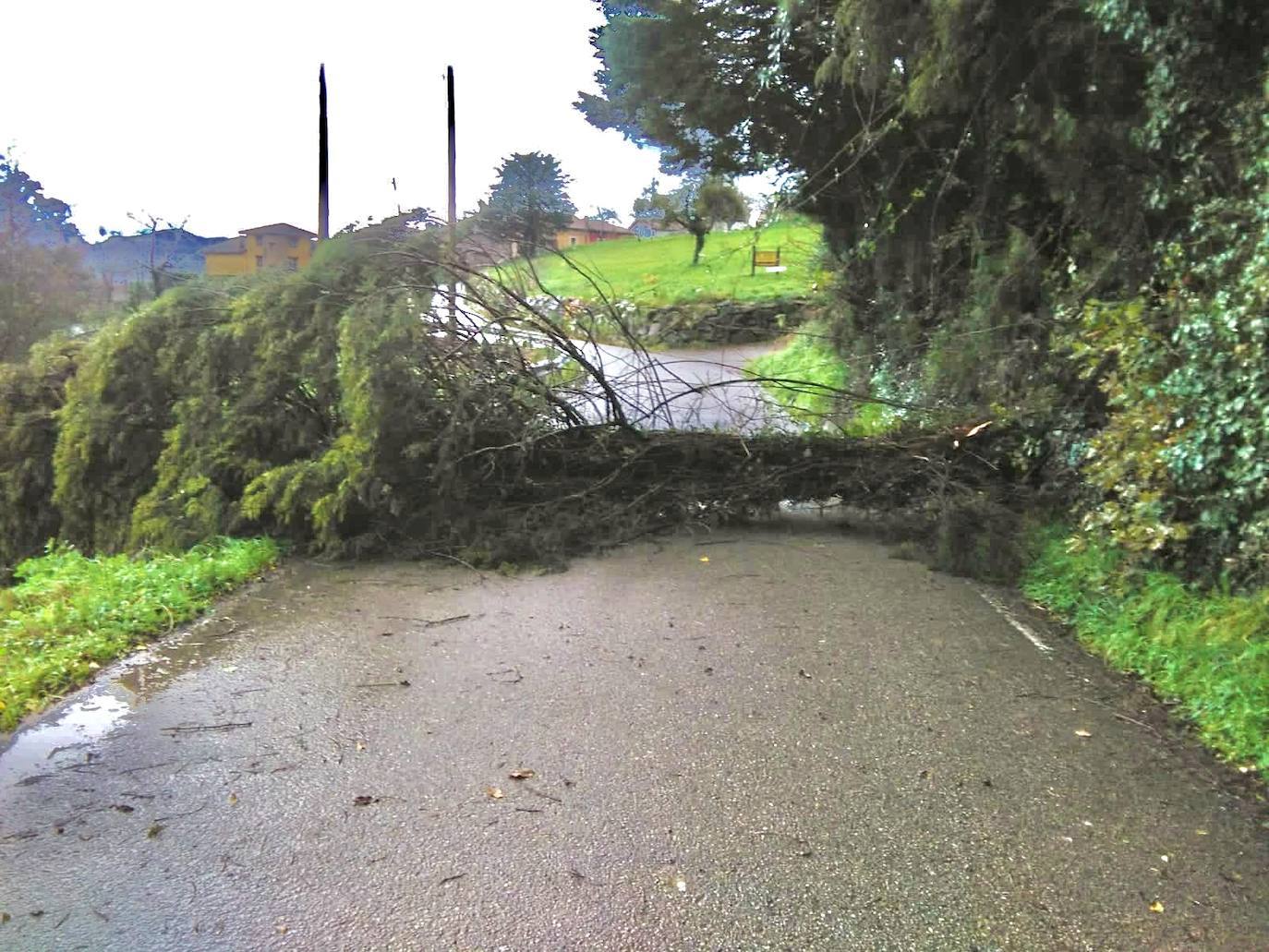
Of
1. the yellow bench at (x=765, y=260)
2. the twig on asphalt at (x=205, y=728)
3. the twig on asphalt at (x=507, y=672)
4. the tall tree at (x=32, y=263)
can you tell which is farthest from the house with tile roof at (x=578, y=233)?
the tall tree at (x=32, y=263)

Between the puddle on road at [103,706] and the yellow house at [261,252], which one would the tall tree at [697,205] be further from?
the puddle on road at [103,706]

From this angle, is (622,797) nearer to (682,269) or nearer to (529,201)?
(529,201)

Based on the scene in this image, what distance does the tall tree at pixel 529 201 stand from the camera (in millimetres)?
8766

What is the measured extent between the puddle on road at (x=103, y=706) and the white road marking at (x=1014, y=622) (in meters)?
4.79

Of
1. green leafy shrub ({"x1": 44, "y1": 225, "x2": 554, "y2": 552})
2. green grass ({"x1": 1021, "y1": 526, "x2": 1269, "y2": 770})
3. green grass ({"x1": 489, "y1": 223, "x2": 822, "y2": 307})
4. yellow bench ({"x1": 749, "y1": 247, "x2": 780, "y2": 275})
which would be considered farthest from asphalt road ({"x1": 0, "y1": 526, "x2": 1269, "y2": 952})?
yellow bench ({"x1": 749, "y1": 247, "x2": 780, "y2": 275})

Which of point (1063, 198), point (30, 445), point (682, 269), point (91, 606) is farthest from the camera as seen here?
point (682, 269)

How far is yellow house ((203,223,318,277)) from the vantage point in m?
8.46

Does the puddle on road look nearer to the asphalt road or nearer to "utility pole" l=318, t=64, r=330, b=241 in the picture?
the asphalt road

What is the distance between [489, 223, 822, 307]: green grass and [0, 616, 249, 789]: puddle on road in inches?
176

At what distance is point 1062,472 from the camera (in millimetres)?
7246

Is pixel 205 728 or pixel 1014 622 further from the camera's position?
pixel 1014 622

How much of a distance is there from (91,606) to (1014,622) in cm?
578

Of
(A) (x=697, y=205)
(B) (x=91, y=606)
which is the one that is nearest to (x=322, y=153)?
(A) (x=697, y=205)

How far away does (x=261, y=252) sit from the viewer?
9.11 meters
